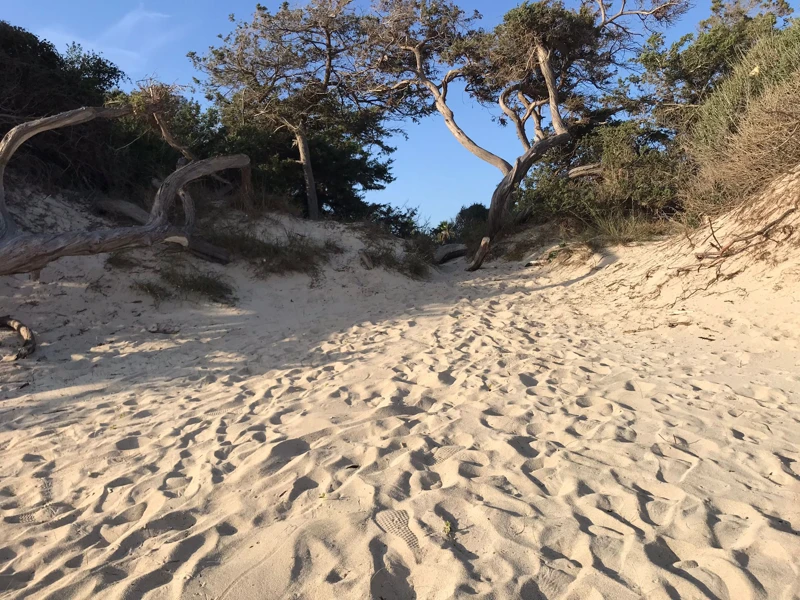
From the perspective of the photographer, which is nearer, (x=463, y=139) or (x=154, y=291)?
(x=154, y=291)

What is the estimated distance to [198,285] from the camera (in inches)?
305

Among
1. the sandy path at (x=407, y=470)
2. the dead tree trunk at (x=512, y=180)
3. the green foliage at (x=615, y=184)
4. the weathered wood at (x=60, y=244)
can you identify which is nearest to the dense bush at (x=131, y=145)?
the weathered wood at (x=60, y=244)

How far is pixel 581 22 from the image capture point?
11.0 metres

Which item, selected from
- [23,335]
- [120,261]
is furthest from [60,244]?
[120,261]

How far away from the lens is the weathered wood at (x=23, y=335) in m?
5.42

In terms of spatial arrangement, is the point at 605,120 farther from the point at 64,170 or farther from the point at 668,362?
the point at 64,170

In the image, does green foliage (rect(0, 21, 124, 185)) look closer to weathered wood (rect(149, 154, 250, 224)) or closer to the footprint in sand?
weathered wood (rect(149, 154, 250, 224))

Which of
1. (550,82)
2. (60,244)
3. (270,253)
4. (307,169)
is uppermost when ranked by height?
(550,82)

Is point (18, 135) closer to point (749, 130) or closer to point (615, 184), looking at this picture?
point (749, 130)

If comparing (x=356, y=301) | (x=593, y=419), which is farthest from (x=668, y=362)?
(x=356, y=301)

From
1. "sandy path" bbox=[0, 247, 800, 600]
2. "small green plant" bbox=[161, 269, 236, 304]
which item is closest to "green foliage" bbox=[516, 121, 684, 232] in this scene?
"sandy path" bbox=[0, 247, 800, 600]

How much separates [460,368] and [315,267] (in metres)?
4.90

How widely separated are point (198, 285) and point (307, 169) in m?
4.86

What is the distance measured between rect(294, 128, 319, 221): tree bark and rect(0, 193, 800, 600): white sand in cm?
553
